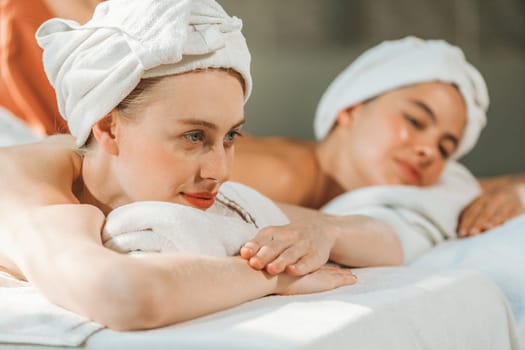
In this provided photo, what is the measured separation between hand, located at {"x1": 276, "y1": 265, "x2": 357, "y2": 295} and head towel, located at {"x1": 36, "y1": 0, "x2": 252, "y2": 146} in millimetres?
321

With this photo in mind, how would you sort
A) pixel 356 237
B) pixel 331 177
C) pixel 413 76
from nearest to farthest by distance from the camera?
pixel 356 237 → pixel 413 76 → pixel 331 177

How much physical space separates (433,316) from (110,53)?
1.98 feet

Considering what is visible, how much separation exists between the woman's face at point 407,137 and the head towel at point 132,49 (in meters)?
1.07

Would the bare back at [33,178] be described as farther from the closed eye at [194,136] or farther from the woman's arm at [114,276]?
the closed eye at [194,136]

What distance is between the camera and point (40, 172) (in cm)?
119

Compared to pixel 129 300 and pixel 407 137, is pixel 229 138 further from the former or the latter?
pixel 407 137

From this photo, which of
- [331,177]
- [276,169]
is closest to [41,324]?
[276,169]

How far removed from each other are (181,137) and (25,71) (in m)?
0.89

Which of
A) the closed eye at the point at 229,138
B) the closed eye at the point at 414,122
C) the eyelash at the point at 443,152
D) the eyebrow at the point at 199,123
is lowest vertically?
the eyelash at the point at 443,152

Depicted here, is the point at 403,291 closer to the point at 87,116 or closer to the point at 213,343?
the point at 213,343

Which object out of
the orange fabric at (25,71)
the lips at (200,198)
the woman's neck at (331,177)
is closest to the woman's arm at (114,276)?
the lips at (200,198)

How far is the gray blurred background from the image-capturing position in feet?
8.89

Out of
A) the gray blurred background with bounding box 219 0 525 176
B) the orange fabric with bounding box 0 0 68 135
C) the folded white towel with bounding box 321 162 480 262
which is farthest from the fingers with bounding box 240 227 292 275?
the gray blurred background with bounding box 219 0 525 176

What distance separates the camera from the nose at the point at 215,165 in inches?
45.1
